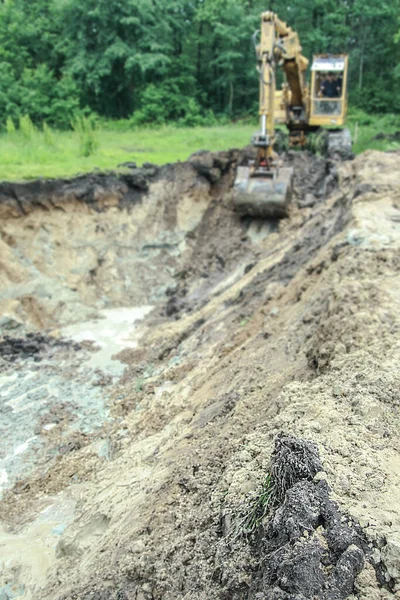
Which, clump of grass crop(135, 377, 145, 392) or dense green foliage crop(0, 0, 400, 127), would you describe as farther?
dense green foliage crop(0, 0, 400, 127)

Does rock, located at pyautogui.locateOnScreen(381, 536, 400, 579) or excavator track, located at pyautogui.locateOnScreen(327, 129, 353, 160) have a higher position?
excavator track, located at pyautogui.locateOnScreen(327, 129, 353, 160)

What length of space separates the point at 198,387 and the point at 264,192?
6.41 metres

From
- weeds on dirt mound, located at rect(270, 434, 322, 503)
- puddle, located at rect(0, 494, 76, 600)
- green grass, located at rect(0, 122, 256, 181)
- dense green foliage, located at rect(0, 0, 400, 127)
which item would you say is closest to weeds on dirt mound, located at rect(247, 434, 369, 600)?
weeds on dirt mound, located at rect(270, 434, 322, 503)

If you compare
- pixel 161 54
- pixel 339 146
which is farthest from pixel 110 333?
pixel 161 54

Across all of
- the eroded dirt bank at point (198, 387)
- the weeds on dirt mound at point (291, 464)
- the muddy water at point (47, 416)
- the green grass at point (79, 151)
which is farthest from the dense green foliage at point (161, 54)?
the weeds on dirt mound at point (291, 464)

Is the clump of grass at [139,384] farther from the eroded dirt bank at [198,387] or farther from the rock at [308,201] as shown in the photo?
the rock at [308,201]

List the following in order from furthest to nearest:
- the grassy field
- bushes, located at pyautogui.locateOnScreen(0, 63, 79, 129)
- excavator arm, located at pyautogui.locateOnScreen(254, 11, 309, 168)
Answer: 1. bushes, located at pyautogui.locateOnScreen(0, 63, 79, 129)
2. the grassy field
3. excavator arm, located at pyautogui.locateOnScreen(254, 11, 309, 168)

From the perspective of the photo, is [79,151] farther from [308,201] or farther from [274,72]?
[308,201]

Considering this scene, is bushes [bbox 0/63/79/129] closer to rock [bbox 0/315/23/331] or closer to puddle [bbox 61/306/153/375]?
puddle [bbox 61/306/153/375]

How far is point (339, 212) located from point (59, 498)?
20.1 ft

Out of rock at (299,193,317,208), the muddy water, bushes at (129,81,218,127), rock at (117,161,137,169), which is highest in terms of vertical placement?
bushes at (129,81,218,127)

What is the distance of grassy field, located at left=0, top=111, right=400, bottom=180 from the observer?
11.7 metres

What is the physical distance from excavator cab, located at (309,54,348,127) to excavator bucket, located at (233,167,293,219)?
4690 mm

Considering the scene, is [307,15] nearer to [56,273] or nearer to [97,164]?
[97,164]
